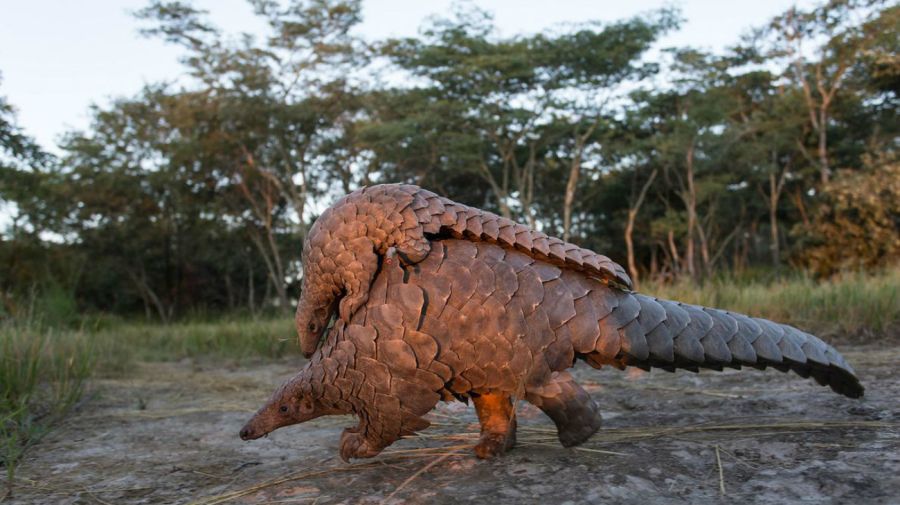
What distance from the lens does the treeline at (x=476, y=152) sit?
52.4ft

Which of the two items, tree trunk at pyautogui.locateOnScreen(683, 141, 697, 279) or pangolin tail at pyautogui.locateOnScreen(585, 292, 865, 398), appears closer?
pangolin tail at pyautogui.locateOnScreen(585, 292, 865, 398)

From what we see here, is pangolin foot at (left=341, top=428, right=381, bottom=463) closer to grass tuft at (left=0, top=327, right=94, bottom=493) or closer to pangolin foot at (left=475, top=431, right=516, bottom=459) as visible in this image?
pangolin foot at (left=475, top=431, right=516, bottom=459)

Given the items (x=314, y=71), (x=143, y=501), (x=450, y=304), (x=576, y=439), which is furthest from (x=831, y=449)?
(x=314, y=71)

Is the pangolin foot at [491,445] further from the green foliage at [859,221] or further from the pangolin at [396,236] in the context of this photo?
the green foliage at [859,221]

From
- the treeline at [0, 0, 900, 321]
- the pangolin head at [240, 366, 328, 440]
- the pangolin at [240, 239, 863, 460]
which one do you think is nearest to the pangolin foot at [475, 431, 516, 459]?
the pangolin at [240, 239, 863, 460]

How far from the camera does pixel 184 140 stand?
19375 millimetres

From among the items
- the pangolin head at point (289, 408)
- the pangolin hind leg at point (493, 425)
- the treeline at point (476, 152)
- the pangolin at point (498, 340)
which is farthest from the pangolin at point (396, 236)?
the treeline at point (476, 152)

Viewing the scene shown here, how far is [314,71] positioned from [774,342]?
1799 cm

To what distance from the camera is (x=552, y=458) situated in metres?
2.11

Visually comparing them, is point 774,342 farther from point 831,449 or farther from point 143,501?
point 143,501

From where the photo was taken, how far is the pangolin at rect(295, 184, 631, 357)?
1916mm

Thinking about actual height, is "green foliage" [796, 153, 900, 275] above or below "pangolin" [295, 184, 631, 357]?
above

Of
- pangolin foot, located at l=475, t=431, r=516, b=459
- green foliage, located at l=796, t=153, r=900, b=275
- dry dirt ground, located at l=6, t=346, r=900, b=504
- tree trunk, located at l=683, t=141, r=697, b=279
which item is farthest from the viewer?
tree trunk, located at l=683, t=141, r=697, b=279

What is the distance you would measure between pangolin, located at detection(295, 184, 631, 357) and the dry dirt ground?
0.54 m
